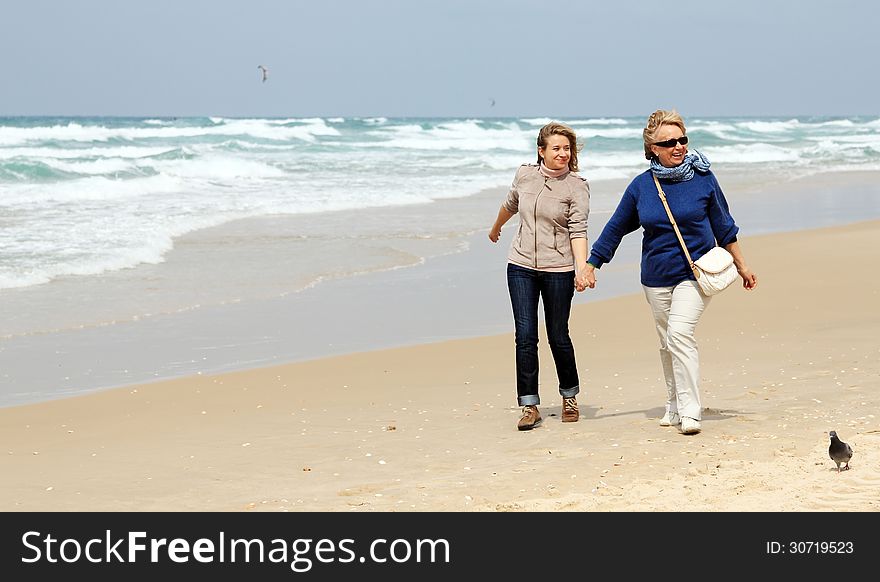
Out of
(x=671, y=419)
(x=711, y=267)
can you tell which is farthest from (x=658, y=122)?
(x=671, y=419)

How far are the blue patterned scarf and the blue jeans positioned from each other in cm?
77

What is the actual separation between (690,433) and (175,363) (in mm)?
4010

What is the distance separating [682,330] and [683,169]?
79 cm

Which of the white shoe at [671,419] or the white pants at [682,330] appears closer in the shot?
the white pants at [682,330]

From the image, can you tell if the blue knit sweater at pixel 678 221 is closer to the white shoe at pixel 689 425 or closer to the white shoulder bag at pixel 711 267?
the white shoulder bag at pixel 711 267

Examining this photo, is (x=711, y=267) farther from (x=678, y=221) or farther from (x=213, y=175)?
(x=213, y=175)

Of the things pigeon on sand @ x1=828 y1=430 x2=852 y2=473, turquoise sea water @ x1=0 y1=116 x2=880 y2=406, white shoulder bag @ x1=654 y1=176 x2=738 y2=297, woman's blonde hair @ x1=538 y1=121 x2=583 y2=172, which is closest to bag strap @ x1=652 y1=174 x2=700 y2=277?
white shoulder bag @ x1=654 y1=176 x2=738 y2=297

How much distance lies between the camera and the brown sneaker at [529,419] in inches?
237

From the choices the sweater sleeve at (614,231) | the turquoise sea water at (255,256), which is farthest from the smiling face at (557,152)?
the turquoise sea water at (255,256)

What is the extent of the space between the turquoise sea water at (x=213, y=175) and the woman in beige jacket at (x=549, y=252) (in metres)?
6.88

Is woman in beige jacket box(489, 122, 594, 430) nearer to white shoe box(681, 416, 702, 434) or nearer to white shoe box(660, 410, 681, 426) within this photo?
white shoe box(660, 410, 681, 426)

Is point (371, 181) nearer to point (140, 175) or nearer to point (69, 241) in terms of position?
point (140, 175)

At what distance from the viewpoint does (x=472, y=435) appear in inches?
235

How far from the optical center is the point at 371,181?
89.0ft
